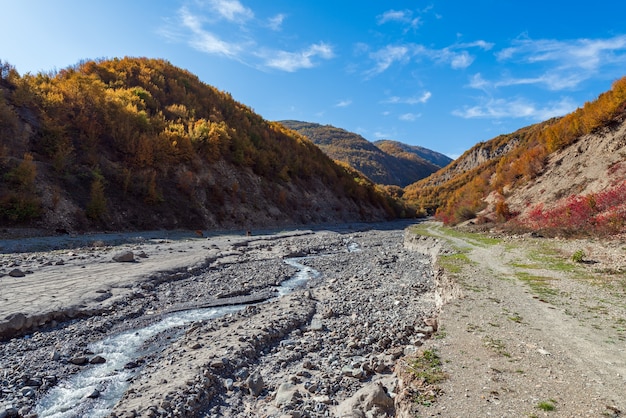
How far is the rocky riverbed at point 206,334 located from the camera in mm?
5055

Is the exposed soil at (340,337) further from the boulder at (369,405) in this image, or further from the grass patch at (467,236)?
the grass patch at (467,236)

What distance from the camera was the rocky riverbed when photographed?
16.6 ft

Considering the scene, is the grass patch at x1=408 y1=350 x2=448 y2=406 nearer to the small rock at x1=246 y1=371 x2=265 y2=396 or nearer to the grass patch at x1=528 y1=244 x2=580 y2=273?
the small rock at x1=246 y1=371 x2=265 y2=396

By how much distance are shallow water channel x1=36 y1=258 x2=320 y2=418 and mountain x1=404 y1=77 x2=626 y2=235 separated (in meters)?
19.2

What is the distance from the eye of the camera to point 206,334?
7766 millimetres

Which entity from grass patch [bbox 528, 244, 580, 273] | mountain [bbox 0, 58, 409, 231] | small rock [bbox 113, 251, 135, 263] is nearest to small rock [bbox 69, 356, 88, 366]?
small rock [bbox 113, 251, 135, 263]

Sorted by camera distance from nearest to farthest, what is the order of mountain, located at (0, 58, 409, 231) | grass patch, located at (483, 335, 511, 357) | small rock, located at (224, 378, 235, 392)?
grass patch, located at (483, 335, 511, 357)
small rock, located at (224, 378, 235, 392)
mountain, located at (0, 58, 409, 231)

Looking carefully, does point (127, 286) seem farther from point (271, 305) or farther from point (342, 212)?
point (342, 212)

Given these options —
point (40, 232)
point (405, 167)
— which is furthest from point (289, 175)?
point (405, 167)

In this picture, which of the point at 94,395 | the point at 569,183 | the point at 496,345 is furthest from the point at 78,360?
the point at 569,183

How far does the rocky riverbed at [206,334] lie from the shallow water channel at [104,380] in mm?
41

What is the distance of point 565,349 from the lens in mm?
5379

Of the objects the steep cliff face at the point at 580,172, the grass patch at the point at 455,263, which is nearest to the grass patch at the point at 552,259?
the grass patch at the point at 455,263

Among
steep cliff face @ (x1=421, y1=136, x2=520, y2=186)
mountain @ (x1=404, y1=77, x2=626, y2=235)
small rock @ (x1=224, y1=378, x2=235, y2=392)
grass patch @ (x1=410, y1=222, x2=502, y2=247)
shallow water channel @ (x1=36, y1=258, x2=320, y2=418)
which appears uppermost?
steep cliff face @ (x1=421, y1=136, x2=520, y2=186)
